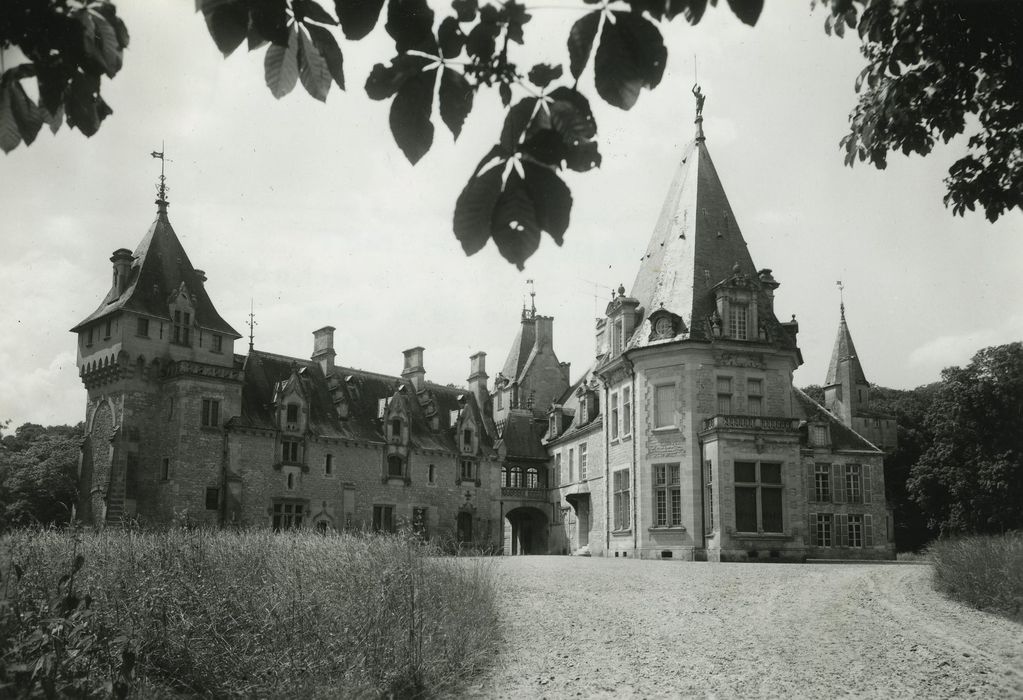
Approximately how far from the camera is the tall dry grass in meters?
9.35

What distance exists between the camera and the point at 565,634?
43.1 ft

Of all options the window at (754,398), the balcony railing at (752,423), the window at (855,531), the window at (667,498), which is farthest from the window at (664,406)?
the window at (855,531)

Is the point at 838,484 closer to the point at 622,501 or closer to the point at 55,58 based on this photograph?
the point at 622,501

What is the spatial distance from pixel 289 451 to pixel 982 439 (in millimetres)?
31770

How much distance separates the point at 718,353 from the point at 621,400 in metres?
4.59

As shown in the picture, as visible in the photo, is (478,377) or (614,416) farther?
(478,377)

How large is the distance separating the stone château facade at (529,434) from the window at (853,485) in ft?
0.34

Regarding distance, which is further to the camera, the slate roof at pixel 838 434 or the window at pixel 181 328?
the slate roof at pixel 838 434

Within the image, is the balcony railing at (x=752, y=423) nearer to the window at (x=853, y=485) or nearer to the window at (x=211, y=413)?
the window at (x=853, y=485)

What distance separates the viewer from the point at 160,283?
1465 inches

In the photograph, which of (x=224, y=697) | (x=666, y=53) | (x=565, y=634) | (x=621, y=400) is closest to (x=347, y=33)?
(x=666, y=53)

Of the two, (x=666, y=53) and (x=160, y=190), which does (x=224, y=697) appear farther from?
(x=160, y=190)

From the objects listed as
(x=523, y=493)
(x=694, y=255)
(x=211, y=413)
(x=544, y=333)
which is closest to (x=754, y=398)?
(x=694, y=255)

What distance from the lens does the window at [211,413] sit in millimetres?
35344
